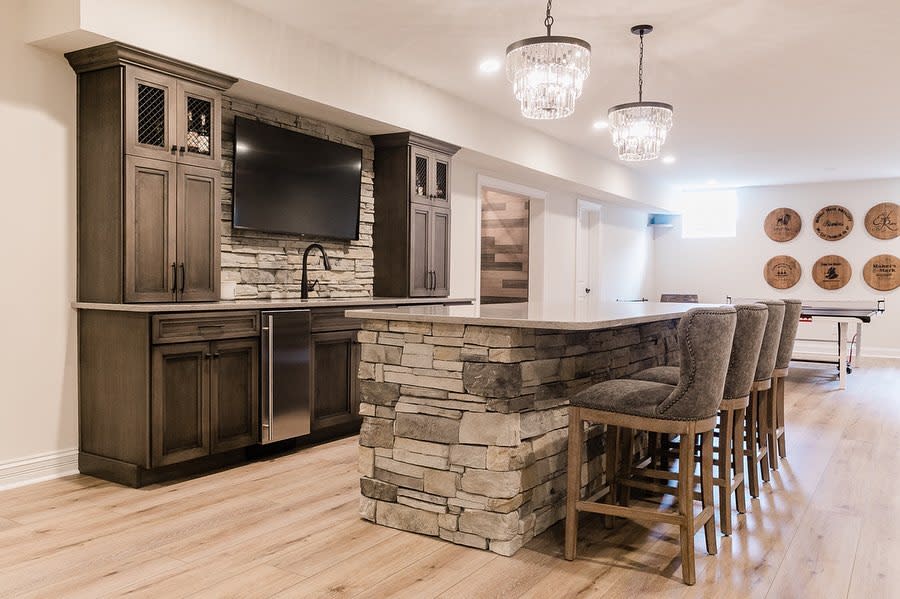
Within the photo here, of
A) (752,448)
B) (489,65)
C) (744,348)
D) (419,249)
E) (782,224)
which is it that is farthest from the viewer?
(782,224)

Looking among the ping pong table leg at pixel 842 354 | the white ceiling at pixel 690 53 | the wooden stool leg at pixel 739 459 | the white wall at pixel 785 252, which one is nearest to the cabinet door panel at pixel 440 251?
the white ceiling at pixel 690 53

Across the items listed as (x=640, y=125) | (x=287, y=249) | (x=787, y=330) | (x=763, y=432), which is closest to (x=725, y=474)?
(x=763, y=432)

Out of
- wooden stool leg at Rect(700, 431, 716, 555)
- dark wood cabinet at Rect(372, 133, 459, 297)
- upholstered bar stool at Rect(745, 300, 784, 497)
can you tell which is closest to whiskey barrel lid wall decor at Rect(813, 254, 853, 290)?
dark wood cabinet at Rect(372, 133, 459, 297)

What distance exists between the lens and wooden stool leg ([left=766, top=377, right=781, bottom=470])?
3.78m

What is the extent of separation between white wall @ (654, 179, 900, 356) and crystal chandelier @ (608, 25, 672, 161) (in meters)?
6.91

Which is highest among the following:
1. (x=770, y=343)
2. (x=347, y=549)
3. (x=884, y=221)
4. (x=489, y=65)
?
(x=489, y=65)

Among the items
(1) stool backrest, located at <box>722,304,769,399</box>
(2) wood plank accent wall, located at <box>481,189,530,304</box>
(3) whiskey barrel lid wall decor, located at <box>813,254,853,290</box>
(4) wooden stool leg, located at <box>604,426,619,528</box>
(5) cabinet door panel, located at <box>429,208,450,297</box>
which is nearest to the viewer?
(1) stool backrest, located at <box>722,304,769,399</box>

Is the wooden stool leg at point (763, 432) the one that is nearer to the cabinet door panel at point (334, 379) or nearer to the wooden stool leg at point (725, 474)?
the wooden stool leg at point (725, 474)

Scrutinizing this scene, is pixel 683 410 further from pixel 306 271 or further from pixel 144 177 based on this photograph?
pixel 306 271

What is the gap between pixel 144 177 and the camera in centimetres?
349

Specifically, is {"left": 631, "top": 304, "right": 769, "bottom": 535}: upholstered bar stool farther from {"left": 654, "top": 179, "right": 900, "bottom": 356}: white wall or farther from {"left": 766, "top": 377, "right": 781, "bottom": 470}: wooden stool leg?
{"left": 654, "top": 179, "right": 900, "bottom": 356}: white wall

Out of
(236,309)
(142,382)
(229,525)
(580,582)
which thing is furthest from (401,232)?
(580,582)

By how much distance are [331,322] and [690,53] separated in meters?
3.04

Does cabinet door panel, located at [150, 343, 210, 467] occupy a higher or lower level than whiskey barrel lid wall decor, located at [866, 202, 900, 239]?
lower
